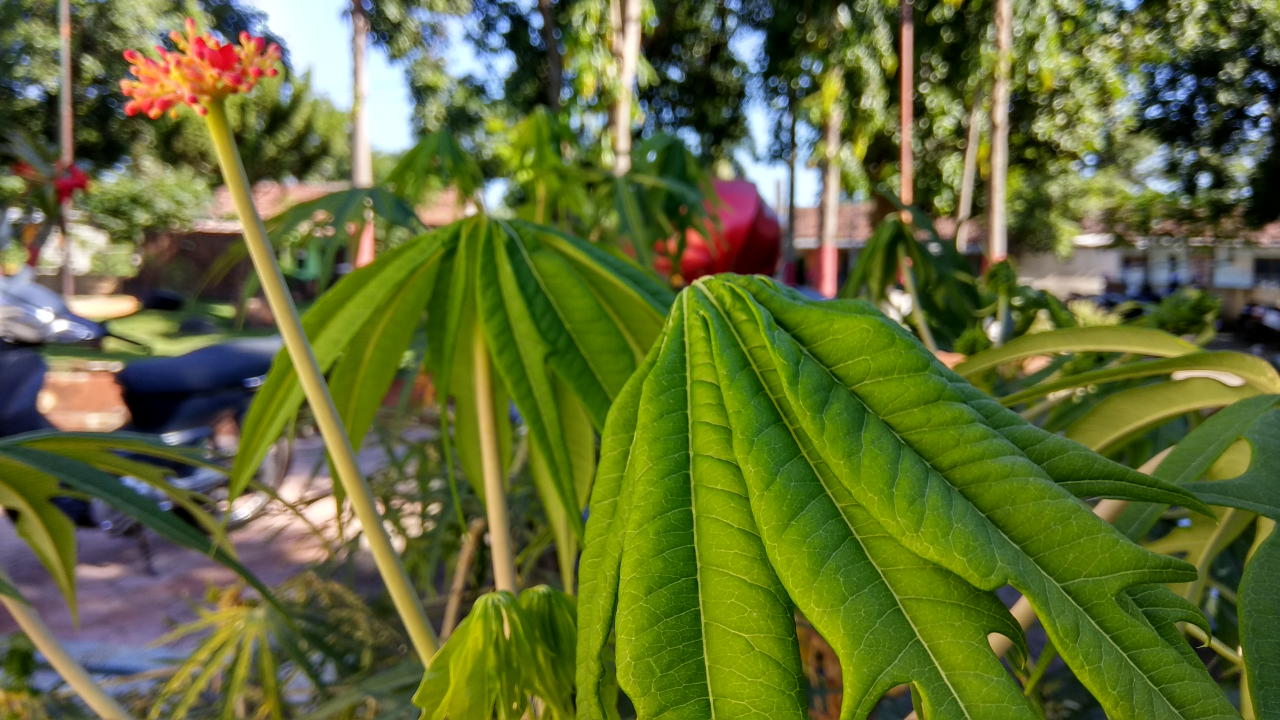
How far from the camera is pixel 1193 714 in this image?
0.68 feet

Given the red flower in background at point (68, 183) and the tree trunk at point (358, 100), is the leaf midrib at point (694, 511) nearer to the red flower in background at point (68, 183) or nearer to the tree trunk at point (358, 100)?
the red flower in background at point (68, 183)

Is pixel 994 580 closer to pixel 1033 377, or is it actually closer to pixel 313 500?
pixel 1033 377

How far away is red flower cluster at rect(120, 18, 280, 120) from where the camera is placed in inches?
11.0

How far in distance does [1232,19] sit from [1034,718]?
3277mm

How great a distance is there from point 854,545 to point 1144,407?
0.28m

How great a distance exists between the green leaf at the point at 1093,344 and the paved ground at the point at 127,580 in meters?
1.73

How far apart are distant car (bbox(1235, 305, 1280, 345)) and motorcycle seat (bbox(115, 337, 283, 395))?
7382 mm

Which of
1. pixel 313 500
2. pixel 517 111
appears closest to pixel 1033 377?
pixel 313 500

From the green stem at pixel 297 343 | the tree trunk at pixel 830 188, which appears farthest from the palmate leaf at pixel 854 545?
the tree trunk at pixel 830 188

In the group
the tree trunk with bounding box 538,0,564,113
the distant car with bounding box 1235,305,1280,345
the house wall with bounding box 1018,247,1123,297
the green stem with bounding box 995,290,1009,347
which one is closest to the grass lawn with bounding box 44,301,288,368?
the green stem with bounding box 995,290,1009,347

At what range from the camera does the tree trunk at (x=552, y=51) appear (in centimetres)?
821

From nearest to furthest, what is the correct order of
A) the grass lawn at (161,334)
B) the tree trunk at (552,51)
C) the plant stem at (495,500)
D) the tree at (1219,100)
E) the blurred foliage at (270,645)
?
the plant stem at (495,500)
the blurred foliage at (270,645)
the grass lawn at (161,334)
the tree at (1219,100)
the tree trunk at (552,51)

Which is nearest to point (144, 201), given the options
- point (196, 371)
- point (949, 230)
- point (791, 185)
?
point (791, 185)

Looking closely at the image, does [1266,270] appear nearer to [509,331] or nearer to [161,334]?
[509,331]
